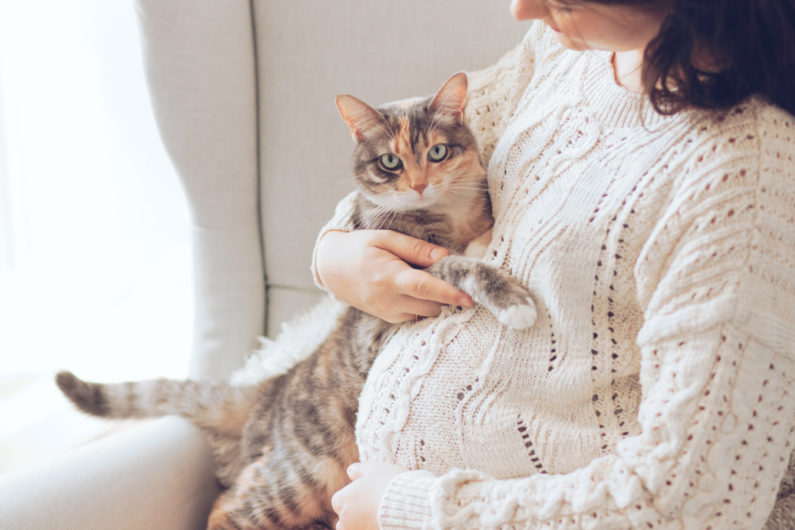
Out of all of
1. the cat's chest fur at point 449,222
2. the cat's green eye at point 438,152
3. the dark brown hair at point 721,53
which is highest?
the dark brown hair at point 721,53

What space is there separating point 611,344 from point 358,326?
0.54 m

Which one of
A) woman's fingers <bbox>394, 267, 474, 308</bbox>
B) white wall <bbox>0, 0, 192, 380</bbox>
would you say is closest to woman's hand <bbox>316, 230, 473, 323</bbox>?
woman's fingers <bbox>394, 267, 474, 308</bbox>

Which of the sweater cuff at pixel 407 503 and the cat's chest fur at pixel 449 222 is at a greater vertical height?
the cat's chest fur at pixel 449 222

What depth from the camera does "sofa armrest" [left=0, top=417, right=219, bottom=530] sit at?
107cm

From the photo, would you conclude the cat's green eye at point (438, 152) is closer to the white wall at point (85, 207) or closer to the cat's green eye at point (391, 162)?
the cat's green eye at point (391, 162)

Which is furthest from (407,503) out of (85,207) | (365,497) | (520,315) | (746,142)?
(85,207)

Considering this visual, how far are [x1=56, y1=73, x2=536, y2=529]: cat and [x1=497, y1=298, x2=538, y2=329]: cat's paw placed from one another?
8.6 inches

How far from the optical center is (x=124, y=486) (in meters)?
1.18

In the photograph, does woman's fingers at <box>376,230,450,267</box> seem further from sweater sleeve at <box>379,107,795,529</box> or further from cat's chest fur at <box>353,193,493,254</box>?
sweater sleeve at <box>379,107,795,529</box>

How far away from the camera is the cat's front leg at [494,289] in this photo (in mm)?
901

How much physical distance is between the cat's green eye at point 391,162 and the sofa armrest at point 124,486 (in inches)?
30.4

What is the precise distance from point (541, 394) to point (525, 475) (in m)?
0.14

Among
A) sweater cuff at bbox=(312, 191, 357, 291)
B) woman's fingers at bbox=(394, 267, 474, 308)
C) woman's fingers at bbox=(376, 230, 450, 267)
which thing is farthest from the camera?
sweater cuff at bbox=(312, 191, 357, 291)

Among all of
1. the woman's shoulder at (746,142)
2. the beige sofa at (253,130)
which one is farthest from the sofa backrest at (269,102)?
the woman's shoulder at (746,142)
